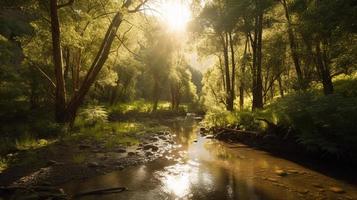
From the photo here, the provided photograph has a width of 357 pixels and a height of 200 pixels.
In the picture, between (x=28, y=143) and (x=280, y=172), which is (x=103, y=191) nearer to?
(x=28, y=143)

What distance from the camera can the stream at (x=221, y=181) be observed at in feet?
28.7

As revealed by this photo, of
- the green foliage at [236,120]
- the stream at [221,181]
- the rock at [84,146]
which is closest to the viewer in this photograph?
the stream at [221,181]

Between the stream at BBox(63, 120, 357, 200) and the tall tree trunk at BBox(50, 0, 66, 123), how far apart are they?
6157mm

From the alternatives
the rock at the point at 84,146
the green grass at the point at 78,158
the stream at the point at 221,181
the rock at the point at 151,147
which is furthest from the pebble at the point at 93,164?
the rock at the point at 151,147

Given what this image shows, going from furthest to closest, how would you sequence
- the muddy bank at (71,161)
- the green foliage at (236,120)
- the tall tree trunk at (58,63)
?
the green foliage at (236,120)
the tall tree trunk at (58,63)
the muddy bank at (71,161)

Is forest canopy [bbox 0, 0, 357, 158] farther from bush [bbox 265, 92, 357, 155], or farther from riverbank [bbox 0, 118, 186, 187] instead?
riverbank [bbox 0, 118, 186, 187]

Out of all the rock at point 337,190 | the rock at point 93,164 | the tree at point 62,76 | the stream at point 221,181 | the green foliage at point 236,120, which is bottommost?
the rock at point 337,190

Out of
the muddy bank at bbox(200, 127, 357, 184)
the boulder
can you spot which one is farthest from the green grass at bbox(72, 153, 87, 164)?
the muddy bank at bbox(200, 127, 357, 184)

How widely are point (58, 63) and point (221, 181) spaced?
33.8ft

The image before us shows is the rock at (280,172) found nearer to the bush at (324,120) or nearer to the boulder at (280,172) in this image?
the boulder at (280,172)

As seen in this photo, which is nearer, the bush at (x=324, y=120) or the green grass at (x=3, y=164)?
the green grass at (x=3, y=164)

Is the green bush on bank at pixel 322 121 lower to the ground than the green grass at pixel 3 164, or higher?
higher

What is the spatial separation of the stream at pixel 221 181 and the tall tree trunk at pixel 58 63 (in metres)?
6.16

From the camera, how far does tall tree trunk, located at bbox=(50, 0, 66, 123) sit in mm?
14023
